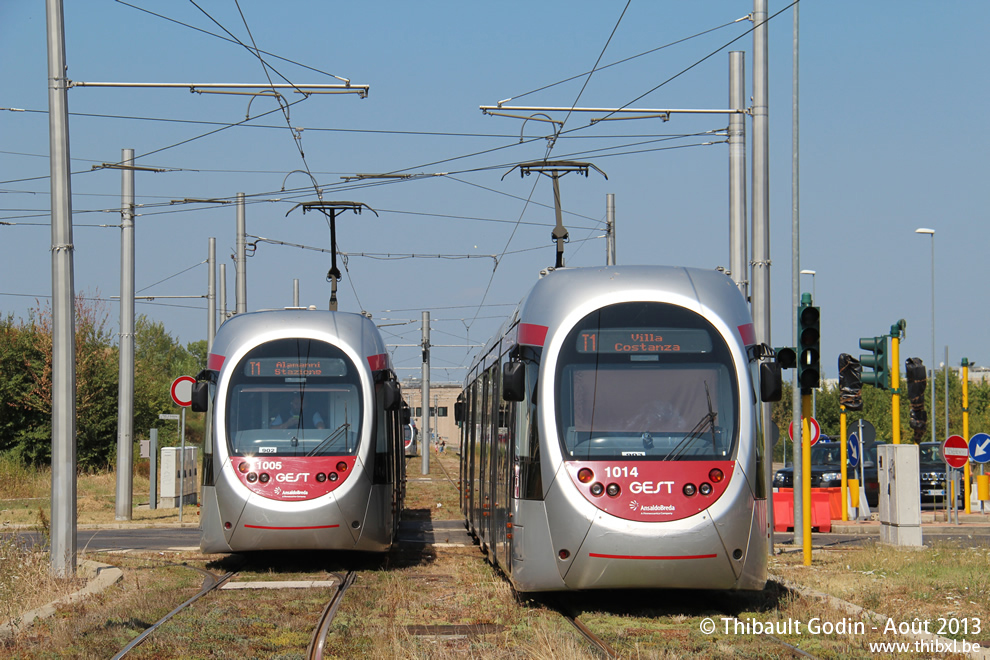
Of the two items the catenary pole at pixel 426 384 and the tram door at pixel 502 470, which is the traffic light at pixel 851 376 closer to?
the tram door at pixel 502 470

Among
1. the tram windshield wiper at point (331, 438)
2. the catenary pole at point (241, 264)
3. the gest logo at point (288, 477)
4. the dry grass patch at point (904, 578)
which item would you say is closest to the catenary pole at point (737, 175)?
the dry grass patch at point (904, 578)

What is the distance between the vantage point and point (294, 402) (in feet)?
49.0

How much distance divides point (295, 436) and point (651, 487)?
18.3 feet

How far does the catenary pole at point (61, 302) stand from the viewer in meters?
13.8

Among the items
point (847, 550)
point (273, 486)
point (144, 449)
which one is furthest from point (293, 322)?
point (144, 449)

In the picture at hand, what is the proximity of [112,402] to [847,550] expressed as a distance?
30.5 m

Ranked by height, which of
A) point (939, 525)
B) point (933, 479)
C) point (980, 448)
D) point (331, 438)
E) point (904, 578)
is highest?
point (331, 438)

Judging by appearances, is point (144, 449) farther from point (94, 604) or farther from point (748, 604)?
point (748, 604)

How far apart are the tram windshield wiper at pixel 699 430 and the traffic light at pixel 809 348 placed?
13.6 ft

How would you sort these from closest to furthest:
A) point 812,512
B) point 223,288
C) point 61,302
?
1. point 61,302
2. point 812,512
3. point 223,288

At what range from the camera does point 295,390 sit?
15.0 meters

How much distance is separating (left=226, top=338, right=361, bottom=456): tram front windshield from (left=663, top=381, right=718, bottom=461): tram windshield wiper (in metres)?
5.27

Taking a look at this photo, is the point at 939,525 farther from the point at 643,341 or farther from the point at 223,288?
the point at 223,288

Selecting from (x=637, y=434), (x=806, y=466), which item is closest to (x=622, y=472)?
(x=637, y=434)
